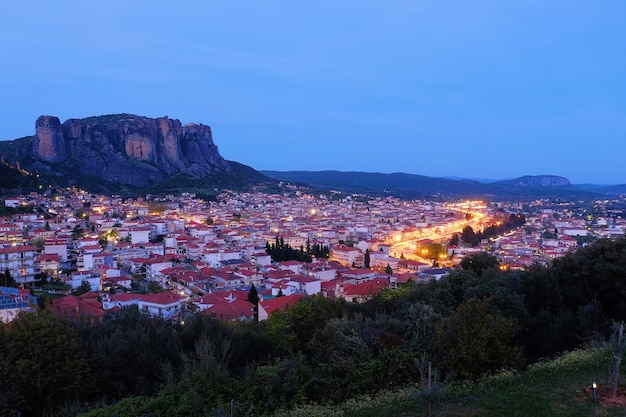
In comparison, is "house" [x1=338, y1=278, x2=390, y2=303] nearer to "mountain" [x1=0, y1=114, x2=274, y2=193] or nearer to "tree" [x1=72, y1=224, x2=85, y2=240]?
"tree" [x1=72, y1=224, x2=85, y2=240]

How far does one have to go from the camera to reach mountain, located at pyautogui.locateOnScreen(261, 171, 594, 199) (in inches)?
6220

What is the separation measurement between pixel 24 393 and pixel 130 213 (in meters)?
61.2

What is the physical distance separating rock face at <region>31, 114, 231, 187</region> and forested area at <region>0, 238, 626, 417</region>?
94.9 metres

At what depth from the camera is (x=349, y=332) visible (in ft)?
30.0

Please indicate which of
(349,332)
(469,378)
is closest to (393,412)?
(469,378)

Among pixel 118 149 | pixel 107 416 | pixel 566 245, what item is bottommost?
pixel 566 245

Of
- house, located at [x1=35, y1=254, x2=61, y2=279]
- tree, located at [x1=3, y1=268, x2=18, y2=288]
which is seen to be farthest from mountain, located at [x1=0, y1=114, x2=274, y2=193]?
tree, located at [x1=3, y1=268, x2=18, y2=288]

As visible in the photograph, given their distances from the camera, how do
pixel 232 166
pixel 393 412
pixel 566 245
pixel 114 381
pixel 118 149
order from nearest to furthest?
pixel 393 412 < pixel 114 381 < pixel 566 245 < pixel 118 149 < pixel 232 166

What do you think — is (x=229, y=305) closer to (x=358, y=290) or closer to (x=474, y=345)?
(x=358, y=290)

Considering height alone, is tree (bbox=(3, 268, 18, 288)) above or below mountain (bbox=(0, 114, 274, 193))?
below

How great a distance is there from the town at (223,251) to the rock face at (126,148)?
17483mm

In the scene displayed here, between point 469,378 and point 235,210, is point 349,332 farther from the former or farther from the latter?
point 235,210

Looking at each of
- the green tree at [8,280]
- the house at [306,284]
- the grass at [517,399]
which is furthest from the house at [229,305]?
the grass at [517,399]

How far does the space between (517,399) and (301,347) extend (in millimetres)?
6549
